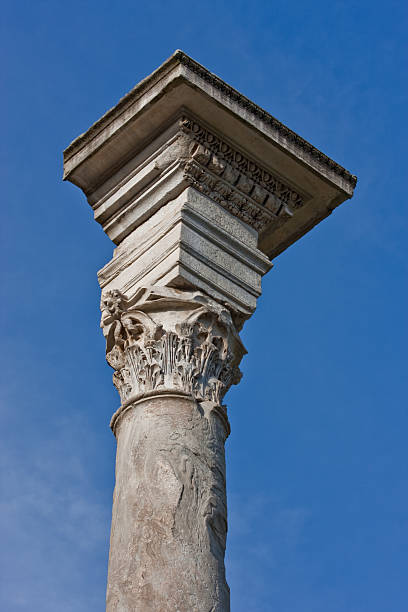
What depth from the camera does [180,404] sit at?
8508mm

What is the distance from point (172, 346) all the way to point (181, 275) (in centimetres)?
64

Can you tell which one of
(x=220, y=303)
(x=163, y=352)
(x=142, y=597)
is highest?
(x=220, y=303)

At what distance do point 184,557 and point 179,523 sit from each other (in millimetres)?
252

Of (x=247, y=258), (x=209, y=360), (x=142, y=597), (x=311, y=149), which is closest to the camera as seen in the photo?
(x=142, y=597)

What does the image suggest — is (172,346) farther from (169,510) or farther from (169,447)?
(169,510)

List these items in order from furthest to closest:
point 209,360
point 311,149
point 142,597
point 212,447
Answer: point 311,149
point 209,360
point 212,447
point 142,597

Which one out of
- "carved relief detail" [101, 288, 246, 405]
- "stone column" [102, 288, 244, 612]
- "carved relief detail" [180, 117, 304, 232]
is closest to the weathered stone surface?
"stone column" [102, 288, 244, 612]

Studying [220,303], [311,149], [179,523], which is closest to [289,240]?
[311,149]

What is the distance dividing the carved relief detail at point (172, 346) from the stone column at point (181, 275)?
11mm

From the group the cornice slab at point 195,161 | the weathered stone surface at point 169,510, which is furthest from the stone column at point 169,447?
the cornice slab at point 195,161

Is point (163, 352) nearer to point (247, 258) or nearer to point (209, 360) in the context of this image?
point (209, 360)

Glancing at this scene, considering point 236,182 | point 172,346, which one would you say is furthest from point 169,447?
point 236,182

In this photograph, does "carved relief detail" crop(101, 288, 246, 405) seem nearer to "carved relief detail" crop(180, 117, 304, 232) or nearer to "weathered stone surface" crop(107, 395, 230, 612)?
"weathered stone surface" crop(107, 395, 230, 612)

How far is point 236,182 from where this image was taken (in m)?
10.4
